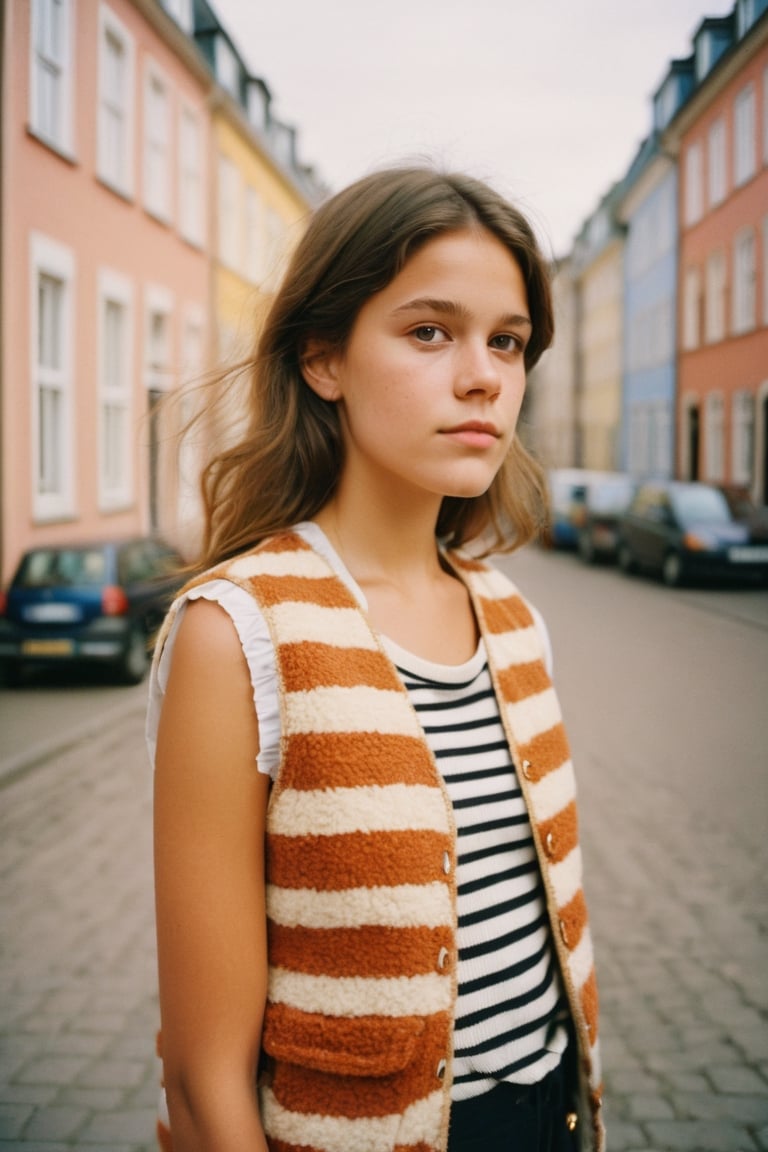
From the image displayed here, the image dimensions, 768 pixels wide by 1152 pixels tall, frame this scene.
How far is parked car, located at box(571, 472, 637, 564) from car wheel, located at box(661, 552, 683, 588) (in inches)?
125

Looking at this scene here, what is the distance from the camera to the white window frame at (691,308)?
3568 millimetres

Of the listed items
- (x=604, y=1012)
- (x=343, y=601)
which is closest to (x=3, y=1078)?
(x=604, y=1012)

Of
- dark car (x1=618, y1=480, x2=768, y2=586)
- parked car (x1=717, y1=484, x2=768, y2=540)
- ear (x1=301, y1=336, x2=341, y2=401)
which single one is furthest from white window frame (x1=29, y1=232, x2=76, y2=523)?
parked car (x1=717, y1=484, x2=768, y2=540)

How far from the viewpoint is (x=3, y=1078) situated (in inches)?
110

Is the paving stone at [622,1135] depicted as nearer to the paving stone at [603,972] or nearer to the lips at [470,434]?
the paving stone at [603,972]

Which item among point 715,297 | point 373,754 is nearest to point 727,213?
point 715,297

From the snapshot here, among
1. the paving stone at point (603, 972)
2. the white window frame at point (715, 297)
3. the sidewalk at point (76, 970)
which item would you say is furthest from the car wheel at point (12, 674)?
the white window frame at point (715, 297)

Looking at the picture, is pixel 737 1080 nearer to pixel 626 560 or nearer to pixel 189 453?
pixel 189 453

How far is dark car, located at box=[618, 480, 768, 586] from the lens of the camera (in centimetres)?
1171

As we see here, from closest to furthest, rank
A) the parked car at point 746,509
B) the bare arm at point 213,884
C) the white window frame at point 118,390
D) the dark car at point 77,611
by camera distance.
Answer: the bare arm at point 213,884 → the dark car at point 77,611 → the white window frame at point 118,390 → the parked car at point 746,509

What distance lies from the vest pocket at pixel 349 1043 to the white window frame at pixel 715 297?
267 cm

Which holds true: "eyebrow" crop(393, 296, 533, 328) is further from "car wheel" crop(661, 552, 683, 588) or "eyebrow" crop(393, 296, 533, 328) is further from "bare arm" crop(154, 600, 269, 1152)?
"car wheel" crop(661, 552, 683, 588)

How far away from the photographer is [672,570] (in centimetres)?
1513

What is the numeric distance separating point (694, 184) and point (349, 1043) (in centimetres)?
344
